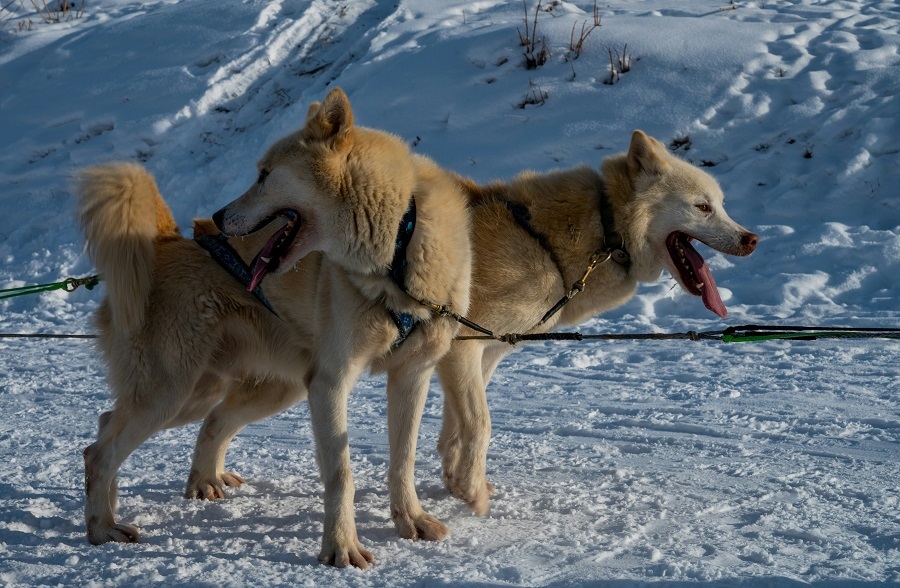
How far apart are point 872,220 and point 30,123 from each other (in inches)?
386

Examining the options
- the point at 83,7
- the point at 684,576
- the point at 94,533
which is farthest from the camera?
the point at 83,7

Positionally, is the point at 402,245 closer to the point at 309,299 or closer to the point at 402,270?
the point at 402,270

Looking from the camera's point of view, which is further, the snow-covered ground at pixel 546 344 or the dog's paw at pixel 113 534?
the dog's paw at pixel 113 534

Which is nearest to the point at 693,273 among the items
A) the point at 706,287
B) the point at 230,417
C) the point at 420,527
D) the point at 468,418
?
the point at 706,287

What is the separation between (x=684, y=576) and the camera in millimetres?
3000

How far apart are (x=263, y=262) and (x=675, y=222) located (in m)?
1.92

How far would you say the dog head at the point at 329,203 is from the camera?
3457 mm

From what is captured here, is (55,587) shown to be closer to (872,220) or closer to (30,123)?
(872,220)

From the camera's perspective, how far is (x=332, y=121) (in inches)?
138

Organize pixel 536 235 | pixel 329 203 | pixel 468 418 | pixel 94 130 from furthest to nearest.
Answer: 1. pixel 94 130
2. pixel 536 235
3. pixel 468 418
4. pixel 329 203

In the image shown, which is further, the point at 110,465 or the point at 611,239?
the point at 611,239

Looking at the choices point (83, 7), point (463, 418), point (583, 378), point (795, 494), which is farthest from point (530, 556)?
point (83, 7)

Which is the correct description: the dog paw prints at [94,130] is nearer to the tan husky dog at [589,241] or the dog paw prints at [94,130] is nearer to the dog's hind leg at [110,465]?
the tan husky dog at [589,241]

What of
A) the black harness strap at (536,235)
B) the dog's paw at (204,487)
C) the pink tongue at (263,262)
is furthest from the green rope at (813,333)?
the dog's paw at (204,487)
